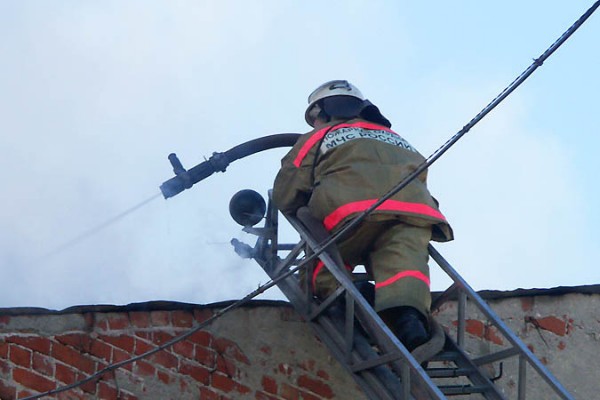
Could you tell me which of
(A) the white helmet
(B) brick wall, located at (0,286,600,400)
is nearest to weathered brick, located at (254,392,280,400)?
(B) brick wall, located at (0,286,600,400)

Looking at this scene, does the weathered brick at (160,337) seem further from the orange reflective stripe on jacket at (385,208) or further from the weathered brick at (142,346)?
the orange reflective stripe on jacket at (385,208)

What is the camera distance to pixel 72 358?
262 inches

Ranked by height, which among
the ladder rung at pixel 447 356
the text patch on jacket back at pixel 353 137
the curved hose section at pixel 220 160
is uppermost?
the curved hose section at pixel 220 160

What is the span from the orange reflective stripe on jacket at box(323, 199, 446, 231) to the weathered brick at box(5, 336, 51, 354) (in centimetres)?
197

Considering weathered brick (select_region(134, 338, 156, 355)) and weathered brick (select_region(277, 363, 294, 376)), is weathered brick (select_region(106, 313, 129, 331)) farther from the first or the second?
weathered brick (select_region(277, 363, 294, 376))

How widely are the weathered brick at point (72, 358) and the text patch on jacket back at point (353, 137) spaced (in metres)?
1.96

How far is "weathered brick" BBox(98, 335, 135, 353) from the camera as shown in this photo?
675 cm

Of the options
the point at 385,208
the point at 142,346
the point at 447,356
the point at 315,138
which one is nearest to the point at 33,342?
the point at 142,346

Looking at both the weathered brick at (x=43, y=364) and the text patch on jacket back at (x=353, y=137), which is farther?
the weathered brick at (x=43, y=364)

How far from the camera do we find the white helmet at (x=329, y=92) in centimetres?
684

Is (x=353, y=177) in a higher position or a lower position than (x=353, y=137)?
lower

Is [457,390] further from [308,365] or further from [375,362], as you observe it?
[308,365]

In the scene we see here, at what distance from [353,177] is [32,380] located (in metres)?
2.32

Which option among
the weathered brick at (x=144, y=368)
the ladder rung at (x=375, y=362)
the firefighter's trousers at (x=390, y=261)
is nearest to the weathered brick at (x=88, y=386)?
the weathered brick at (x=144, y=368)
